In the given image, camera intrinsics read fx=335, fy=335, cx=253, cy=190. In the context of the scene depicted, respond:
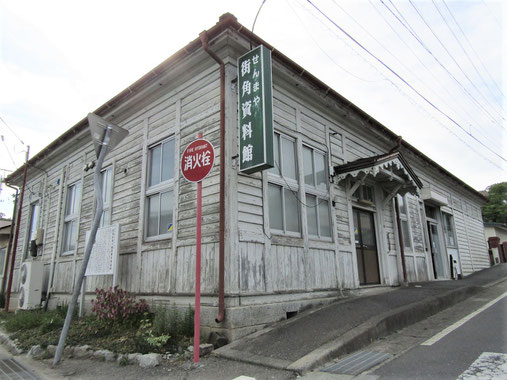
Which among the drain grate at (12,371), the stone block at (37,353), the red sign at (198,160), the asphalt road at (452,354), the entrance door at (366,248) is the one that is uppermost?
the red sign at (198,160)

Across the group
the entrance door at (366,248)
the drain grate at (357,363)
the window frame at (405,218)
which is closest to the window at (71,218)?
the entrance door at (366,248)

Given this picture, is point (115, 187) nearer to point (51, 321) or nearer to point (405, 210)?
point (51, 321)

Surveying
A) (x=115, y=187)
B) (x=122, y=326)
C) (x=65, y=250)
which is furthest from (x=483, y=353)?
(x=65, y=250)

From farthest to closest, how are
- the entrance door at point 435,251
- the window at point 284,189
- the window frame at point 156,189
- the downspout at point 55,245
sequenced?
the entrance door at point 435,251 < the downspout at point 55,245 < the window frame at point 156,189 < the window at point 284,189

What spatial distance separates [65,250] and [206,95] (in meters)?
7.43

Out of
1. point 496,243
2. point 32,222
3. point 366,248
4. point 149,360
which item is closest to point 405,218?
point 366,248

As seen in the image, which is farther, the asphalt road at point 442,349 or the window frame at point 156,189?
the window frame at point 156,189

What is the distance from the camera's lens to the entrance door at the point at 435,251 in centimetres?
1354

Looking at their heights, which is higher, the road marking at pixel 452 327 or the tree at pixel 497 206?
the tree at pixel 497 206

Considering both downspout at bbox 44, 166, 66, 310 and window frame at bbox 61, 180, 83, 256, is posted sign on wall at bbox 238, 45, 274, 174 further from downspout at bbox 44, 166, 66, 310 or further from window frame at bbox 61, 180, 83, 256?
downspout at bbox 44, 166, 66, 310

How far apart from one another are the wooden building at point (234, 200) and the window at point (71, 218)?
0.21ft

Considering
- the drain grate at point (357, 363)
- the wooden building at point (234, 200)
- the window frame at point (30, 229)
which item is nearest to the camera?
the drain grate at point (357, 363)

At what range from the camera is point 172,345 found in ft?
16.3

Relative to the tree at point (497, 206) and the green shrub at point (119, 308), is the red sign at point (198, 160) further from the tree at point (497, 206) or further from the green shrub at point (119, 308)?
the tree at point (497, 206)
